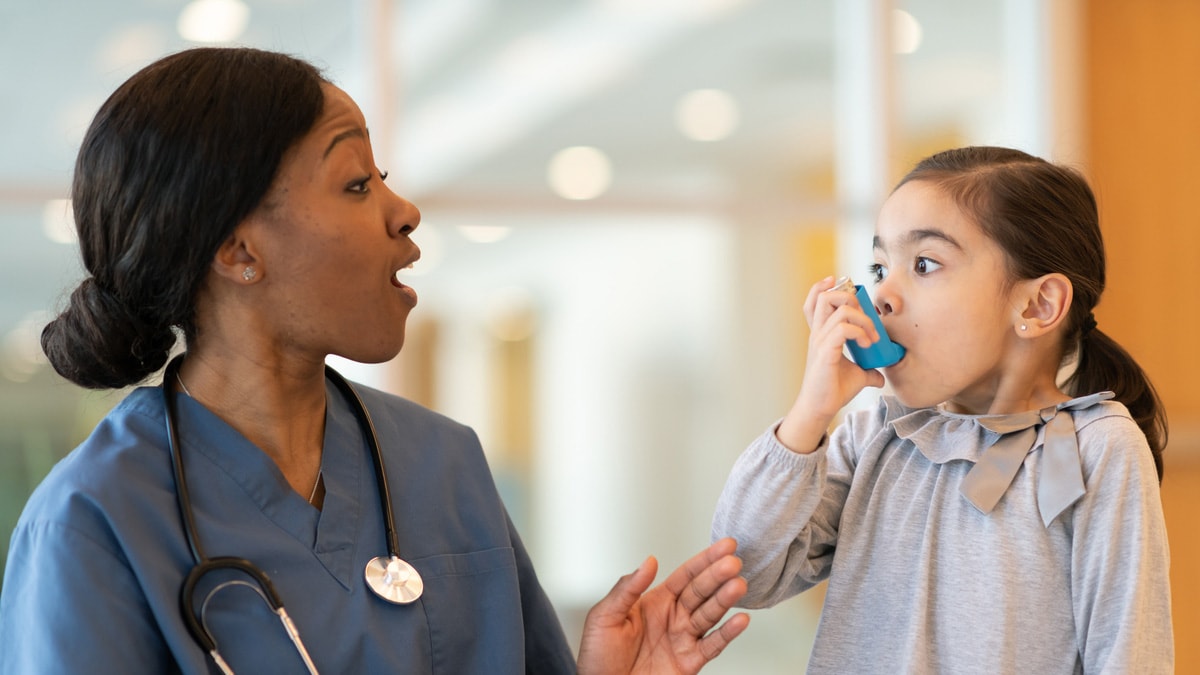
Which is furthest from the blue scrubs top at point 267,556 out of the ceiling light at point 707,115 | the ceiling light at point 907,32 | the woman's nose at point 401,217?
the ceiling light at point 907,32

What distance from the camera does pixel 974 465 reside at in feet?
4.52

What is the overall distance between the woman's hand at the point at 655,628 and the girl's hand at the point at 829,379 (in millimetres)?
214

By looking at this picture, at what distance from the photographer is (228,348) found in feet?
4.49

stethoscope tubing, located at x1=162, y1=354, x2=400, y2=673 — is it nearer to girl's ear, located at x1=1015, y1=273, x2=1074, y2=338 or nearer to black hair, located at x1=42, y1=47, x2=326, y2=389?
black hair, located at x1=42, y1=47, x2=326, y2=389

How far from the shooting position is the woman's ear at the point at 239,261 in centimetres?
131

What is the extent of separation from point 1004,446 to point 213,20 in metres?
2.14

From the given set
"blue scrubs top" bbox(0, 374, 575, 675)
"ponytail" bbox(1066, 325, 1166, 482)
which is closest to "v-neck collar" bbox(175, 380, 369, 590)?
"blue scrubs top" bbox(0, 374, 575, 675)

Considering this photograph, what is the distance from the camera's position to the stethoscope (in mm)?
1189

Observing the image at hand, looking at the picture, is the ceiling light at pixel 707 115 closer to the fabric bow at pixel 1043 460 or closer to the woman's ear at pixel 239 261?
the fabric bow at pixel 1043 460

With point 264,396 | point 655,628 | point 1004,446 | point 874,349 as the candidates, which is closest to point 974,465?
point 1004,446

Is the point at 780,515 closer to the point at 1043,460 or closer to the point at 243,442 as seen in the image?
the point at 1043,460

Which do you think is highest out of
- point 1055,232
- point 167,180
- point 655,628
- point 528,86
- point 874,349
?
point 528,86

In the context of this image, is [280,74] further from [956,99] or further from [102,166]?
[956,99]

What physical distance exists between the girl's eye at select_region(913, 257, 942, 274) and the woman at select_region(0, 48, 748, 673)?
1.38ft
